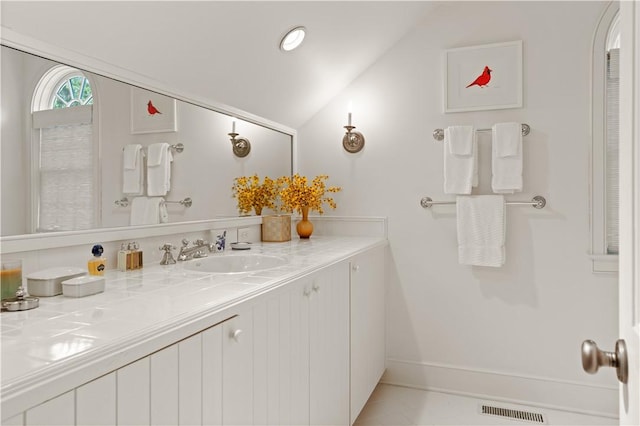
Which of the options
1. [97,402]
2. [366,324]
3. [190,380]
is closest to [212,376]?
[190,380]

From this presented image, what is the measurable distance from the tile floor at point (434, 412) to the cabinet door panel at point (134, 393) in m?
1.75

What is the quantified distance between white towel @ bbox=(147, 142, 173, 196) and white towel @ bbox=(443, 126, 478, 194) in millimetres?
1572

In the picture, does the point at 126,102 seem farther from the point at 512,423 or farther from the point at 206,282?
the point at 512,423

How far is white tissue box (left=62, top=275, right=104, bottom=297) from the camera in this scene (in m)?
1.17

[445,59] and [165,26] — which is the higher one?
[445,59]

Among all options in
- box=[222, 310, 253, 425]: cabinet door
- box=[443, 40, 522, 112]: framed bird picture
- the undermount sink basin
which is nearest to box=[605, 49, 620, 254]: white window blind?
box=[443, 40, 522, 112]: framed bird picture

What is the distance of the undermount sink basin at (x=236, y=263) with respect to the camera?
1.95 m

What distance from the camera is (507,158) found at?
2.47 meters

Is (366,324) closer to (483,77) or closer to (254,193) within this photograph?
(254,193)

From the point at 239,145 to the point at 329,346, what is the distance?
1.23 metres

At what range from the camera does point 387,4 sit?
7.77 feet

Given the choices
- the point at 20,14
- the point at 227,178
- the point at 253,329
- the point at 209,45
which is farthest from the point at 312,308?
the point at 20,14

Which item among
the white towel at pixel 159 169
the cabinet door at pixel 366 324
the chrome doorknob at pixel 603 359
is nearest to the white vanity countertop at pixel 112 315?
the white towel at pixel 159 169

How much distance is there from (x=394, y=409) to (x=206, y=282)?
5.34 feet
